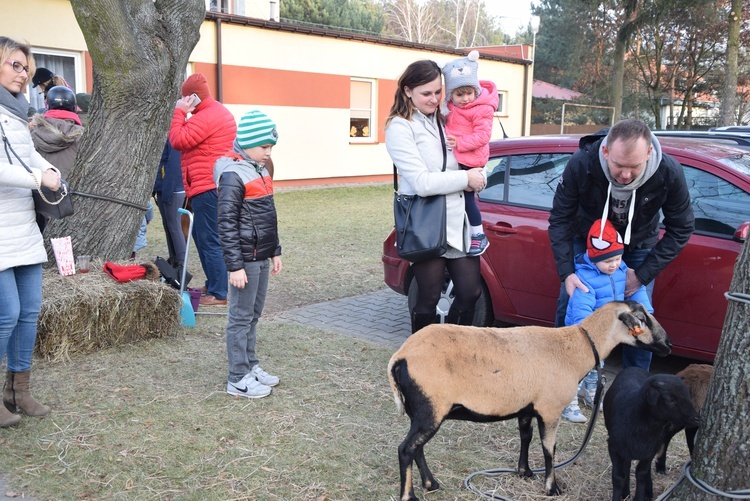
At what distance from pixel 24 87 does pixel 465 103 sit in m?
2.68

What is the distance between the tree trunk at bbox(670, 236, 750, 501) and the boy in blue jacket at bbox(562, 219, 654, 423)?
856 millimetres

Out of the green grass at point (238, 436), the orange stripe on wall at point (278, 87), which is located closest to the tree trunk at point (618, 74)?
the orange stripe on wall at point (278, 87)

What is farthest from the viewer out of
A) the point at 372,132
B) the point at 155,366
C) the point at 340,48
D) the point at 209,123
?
the point at 372,132

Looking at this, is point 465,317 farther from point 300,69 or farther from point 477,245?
point 300,69

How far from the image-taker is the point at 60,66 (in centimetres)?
1427

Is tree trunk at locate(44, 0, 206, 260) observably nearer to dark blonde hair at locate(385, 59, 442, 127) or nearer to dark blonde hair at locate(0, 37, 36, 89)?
dark blonde hair at locate(0, 37, 36, 89)

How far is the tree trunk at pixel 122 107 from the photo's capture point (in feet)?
19.4

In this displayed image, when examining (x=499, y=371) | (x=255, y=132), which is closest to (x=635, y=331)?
(x=499, y=371)

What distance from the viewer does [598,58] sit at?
3966 centimetres

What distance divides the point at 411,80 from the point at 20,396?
Result: 3.09 meters

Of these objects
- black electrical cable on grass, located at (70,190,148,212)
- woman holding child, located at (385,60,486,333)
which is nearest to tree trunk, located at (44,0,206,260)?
black electrical cable on grass, located at (70,190,148,212)

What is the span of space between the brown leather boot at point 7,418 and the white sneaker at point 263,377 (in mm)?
1488

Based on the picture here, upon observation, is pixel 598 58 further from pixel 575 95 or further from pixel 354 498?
pixel 354 498

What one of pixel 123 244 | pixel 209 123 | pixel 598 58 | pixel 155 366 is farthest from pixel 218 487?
pixel 598 58
